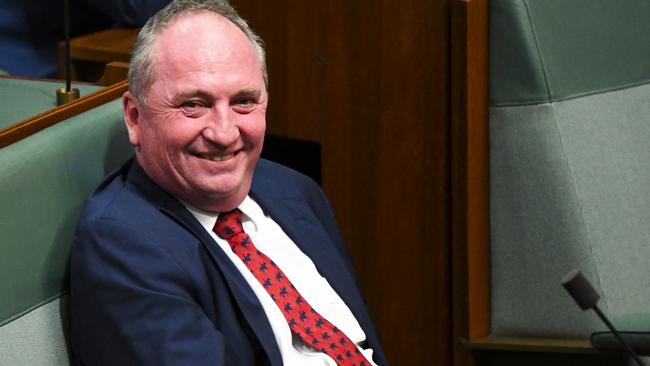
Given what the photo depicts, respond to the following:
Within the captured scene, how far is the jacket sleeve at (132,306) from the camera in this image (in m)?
1.67

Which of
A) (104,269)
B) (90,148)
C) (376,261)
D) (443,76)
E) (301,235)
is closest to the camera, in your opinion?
(104,269)

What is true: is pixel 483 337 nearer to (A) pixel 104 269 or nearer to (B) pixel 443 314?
(B) pixel 443 314

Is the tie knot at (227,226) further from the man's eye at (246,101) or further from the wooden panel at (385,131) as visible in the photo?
the wooden panel at (385,131)

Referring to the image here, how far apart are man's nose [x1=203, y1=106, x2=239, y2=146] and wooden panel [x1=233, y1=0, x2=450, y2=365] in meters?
0.76

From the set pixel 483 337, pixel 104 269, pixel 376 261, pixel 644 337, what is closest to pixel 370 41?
pixel 376 261

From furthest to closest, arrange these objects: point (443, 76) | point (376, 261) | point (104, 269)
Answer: point (376, 261) → point (443, 76) → point (104, 269)

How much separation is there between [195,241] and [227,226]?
0.38ft

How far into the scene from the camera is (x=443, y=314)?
2590 mm

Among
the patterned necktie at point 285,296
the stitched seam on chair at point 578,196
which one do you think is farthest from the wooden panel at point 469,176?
the patterned necktie at point 285,296

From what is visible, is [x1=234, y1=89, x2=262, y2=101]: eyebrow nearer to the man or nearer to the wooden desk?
the man

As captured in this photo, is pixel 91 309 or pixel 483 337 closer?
pixel 91 309

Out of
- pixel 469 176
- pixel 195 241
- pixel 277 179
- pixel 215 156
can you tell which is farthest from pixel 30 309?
pixel 469 176

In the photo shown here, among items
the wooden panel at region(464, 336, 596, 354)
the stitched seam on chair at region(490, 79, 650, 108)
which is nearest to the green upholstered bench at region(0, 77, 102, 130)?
the stitched seam on chair at region(490, 79, 650, 108)

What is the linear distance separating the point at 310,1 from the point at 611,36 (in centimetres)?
63
